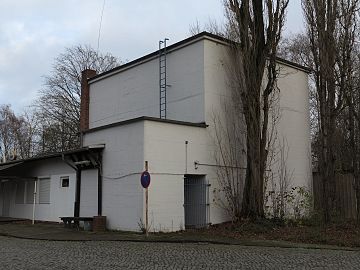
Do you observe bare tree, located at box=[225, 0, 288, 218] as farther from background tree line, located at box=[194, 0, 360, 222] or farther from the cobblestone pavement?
the cobblestone pavement

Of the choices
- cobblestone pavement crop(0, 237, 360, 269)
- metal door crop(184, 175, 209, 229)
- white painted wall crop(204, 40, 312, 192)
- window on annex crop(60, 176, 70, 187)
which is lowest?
cobblestone pavement crop(0, 237, 360, 269)

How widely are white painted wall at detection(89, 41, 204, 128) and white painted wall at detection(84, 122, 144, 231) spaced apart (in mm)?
3396

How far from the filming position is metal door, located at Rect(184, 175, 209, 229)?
21.0 metres

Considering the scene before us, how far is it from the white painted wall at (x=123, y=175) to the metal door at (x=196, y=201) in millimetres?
2606

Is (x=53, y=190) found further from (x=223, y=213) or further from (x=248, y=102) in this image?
(x=248, y=102)

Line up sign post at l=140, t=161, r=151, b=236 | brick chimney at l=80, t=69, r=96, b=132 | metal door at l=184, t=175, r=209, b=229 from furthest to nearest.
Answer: brick chimney at l=80, t=69, r=96, b=132 < metal door at l=184, t=175, r=209, b=229 < sign post at l=140, t=161, r=151, b=236

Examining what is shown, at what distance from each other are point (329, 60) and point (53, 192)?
15569mm

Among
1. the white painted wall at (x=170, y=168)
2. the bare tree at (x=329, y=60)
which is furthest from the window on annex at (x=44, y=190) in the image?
the bare tree at (x=329, y=60)

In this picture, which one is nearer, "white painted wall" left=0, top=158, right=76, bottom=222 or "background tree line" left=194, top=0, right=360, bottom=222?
"background tree line" left=194, top=0, right=360, bottom=222

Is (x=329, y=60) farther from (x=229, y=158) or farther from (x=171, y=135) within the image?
(x=171, y=135)

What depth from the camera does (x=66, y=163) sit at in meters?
24.6

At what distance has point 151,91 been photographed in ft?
80.8

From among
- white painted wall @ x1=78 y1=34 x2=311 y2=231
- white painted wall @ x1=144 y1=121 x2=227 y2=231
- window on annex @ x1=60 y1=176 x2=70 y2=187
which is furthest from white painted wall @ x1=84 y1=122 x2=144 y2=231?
window on annex @ x1=60 y1=176 x2=70 y2=187

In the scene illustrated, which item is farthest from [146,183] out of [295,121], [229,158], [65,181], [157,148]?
[295,121]
